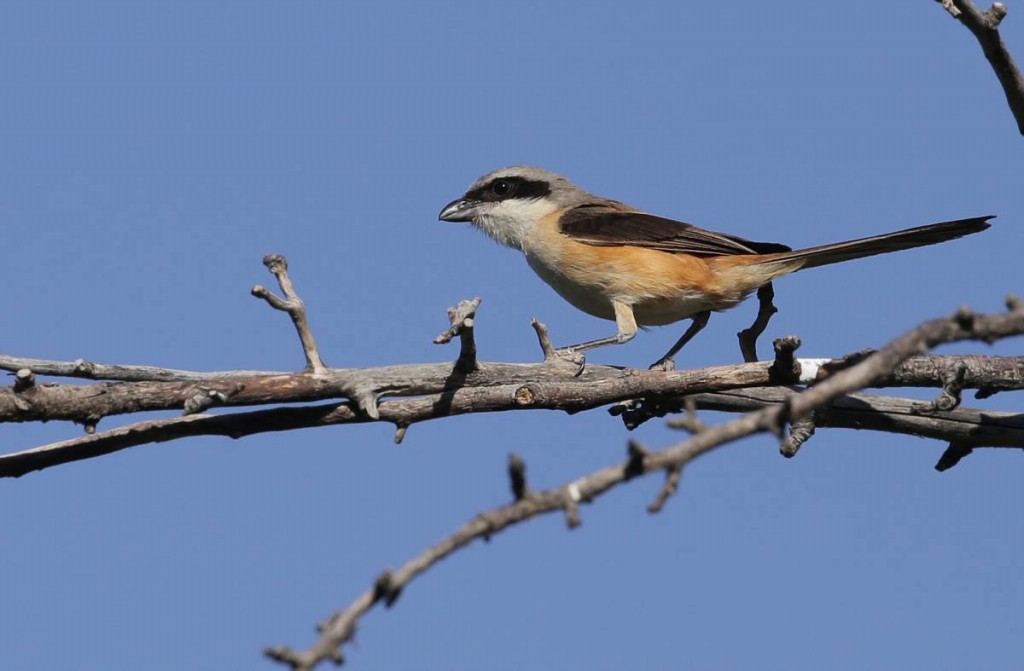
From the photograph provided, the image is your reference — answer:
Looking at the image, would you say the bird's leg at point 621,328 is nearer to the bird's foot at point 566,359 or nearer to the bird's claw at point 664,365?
the bird's claw at point 664,365

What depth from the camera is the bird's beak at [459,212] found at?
7867mm

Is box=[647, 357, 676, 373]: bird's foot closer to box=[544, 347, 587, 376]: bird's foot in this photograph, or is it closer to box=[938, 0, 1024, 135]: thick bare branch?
box=[544, 347, 587, 376]: bird's foot

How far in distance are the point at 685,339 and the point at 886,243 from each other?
1507mm

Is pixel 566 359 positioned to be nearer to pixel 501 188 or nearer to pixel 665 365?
pixel 665 365

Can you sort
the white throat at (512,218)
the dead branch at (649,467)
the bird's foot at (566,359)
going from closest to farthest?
the dead branch at (649,467) < the bird's foot at (566,359) < the white throat at (512,218)

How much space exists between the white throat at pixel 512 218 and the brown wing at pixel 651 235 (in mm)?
287

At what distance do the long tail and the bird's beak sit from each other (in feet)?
6.92

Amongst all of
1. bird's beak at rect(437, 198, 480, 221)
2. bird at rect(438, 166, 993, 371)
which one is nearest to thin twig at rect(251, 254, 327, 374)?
bird at rect(438, 166, 993, 371)

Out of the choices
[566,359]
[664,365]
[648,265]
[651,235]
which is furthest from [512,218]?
[566,359]

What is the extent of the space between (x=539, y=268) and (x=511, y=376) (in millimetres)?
2181

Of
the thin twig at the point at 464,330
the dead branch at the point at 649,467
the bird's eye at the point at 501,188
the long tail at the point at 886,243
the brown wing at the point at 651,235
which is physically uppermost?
the bird's eye at the point at 501,188

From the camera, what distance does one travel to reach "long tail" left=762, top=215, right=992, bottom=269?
548 cm

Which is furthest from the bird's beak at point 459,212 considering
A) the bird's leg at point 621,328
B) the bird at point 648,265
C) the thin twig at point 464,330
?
the thin twig at point 464,330

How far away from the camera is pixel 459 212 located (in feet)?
25.8
